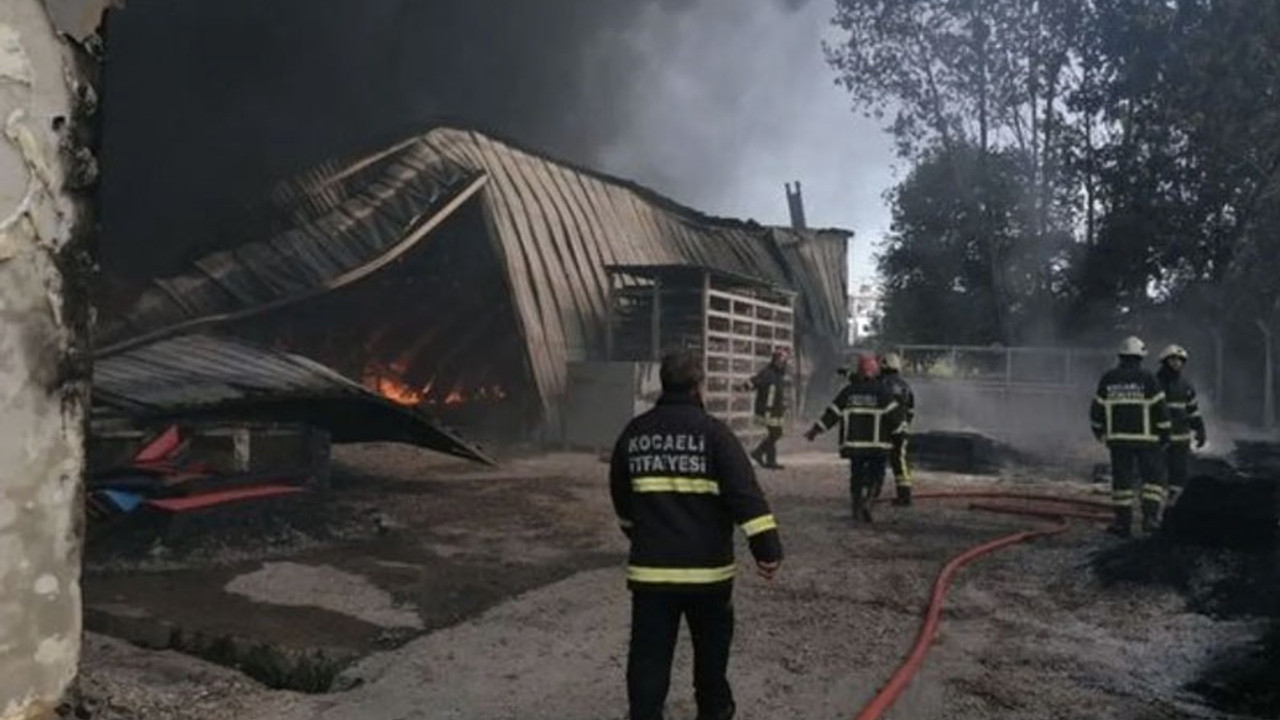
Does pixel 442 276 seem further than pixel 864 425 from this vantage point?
Yes

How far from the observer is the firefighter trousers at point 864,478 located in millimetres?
8836

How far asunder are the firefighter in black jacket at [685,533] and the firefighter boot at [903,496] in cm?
663

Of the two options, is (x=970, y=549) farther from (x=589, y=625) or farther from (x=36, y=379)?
(x=36, y=379)

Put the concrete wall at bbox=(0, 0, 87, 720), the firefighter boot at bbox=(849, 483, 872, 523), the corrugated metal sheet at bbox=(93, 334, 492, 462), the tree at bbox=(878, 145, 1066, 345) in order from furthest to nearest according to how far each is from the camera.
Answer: the tree at bbox=(878, 145, 1066, 345)
the firefighter boot at bbox=(849, 483, 872, 523)
the corrugated metal sheet at bbox=(93, 334, 492, 462)
the concrete wall at bbox=(0, 0, 87, 720)

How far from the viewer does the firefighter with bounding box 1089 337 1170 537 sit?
8250 millimetres

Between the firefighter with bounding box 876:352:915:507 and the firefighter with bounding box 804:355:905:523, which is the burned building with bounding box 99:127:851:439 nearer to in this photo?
the firefighter with bounding box 876:352:915:507

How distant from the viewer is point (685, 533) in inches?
144

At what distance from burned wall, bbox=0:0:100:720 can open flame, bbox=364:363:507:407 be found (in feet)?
40.1

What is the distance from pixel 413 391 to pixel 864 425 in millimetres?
9288

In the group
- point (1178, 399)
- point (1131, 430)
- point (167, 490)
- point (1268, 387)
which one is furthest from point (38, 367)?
point (1268, 387)

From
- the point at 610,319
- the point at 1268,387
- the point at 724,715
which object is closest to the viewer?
the point at 724,715

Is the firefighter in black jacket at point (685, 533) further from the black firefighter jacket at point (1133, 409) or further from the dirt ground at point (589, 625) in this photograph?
the black firefighter jacket at point (1133, 409)

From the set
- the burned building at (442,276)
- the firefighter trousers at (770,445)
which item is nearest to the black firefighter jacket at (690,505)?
the firefighter trousers at (770,445)

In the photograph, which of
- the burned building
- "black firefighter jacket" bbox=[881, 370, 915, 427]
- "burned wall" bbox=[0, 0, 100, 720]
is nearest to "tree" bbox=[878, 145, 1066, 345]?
the burned building
